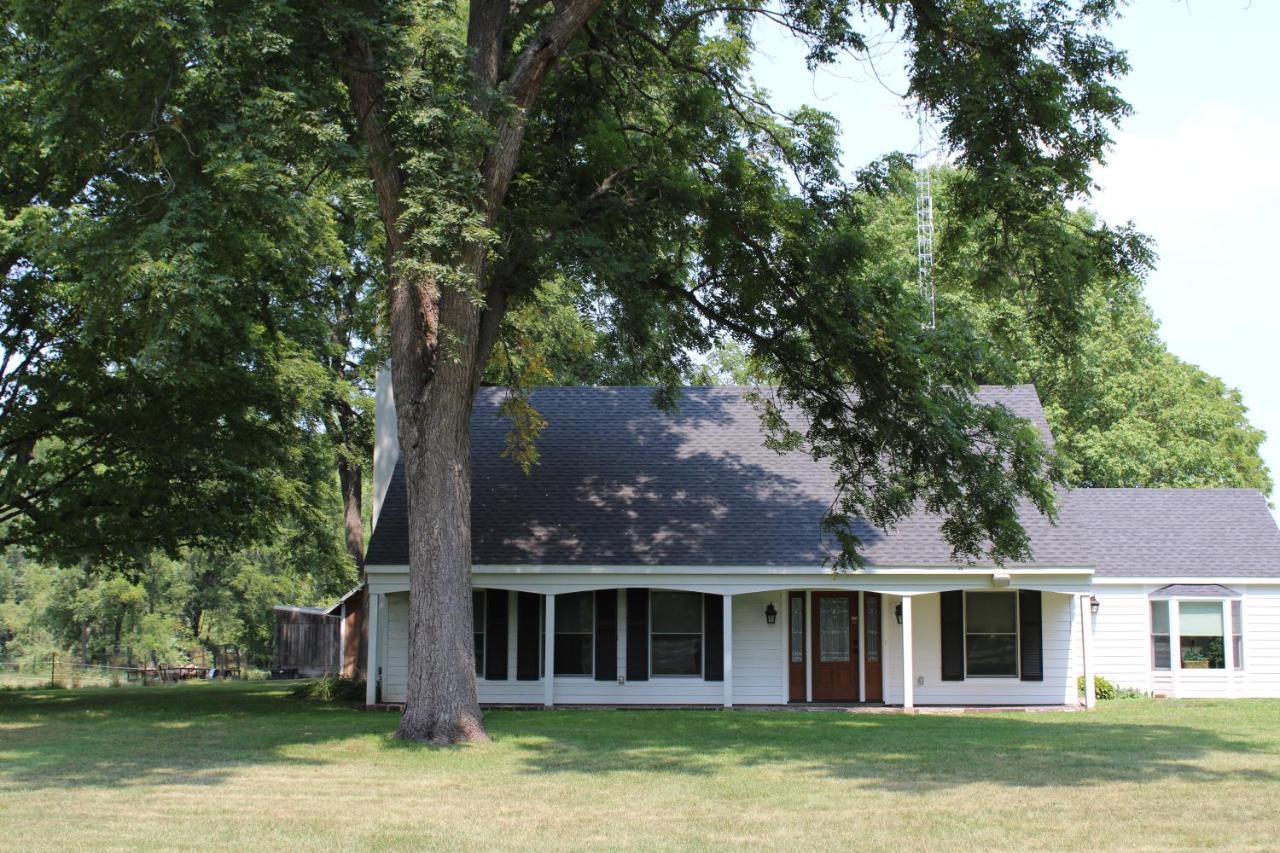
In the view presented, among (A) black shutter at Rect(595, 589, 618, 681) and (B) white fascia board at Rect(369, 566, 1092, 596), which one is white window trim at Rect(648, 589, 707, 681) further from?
(B) white fascia board at Rect(369, 566, 1092, 596)

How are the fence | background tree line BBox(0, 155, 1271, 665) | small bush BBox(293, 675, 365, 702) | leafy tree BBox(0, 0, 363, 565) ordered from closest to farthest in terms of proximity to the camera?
leafy tree BBox(0, 0, 363, 565) → background tree line BBox(0, 155, 1271, 665) → small bush BBox(293, 675, 365, 702) → the fence

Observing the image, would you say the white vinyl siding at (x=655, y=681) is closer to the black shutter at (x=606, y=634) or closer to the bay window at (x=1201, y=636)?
the black shutter at (x=606, y=634)

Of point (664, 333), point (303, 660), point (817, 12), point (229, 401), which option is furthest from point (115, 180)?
point (303, 660)

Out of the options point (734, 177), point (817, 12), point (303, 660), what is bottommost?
point (303, 660)

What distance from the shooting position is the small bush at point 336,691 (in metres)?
23.7

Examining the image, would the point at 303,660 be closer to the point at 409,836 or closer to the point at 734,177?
the point at 734,177

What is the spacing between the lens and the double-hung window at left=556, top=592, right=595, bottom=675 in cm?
2184

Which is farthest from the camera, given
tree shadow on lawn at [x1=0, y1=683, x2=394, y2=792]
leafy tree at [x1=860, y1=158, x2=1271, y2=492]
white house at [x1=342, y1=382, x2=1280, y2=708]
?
leafy tree at [x1=860, y1=158, x2=1271, y2=492]

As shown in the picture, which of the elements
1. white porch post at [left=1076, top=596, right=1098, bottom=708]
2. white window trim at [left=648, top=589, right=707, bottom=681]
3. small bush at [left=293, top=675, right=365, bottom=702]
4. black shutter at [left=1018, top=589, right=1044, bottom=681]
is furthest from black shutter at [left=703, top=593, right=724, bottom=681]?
small bush at [left=293, top=675, right=365, bottom=702]

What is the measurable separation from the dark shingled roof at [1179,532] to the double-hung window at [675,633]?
23.5 feet

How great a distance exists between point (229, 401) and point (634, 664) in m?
8.19

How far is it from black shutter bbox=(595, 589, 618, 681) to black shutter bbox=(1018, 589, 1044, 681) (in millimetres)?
7132

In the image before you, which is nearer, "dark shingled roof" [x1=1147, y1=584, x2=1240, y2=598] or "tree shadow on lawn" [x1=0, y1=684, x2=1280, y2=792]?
"tree shadow on lawn" [x1=0, y1=684, x2=1280, y2=792]

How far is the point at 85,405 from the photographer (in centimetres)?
2038
